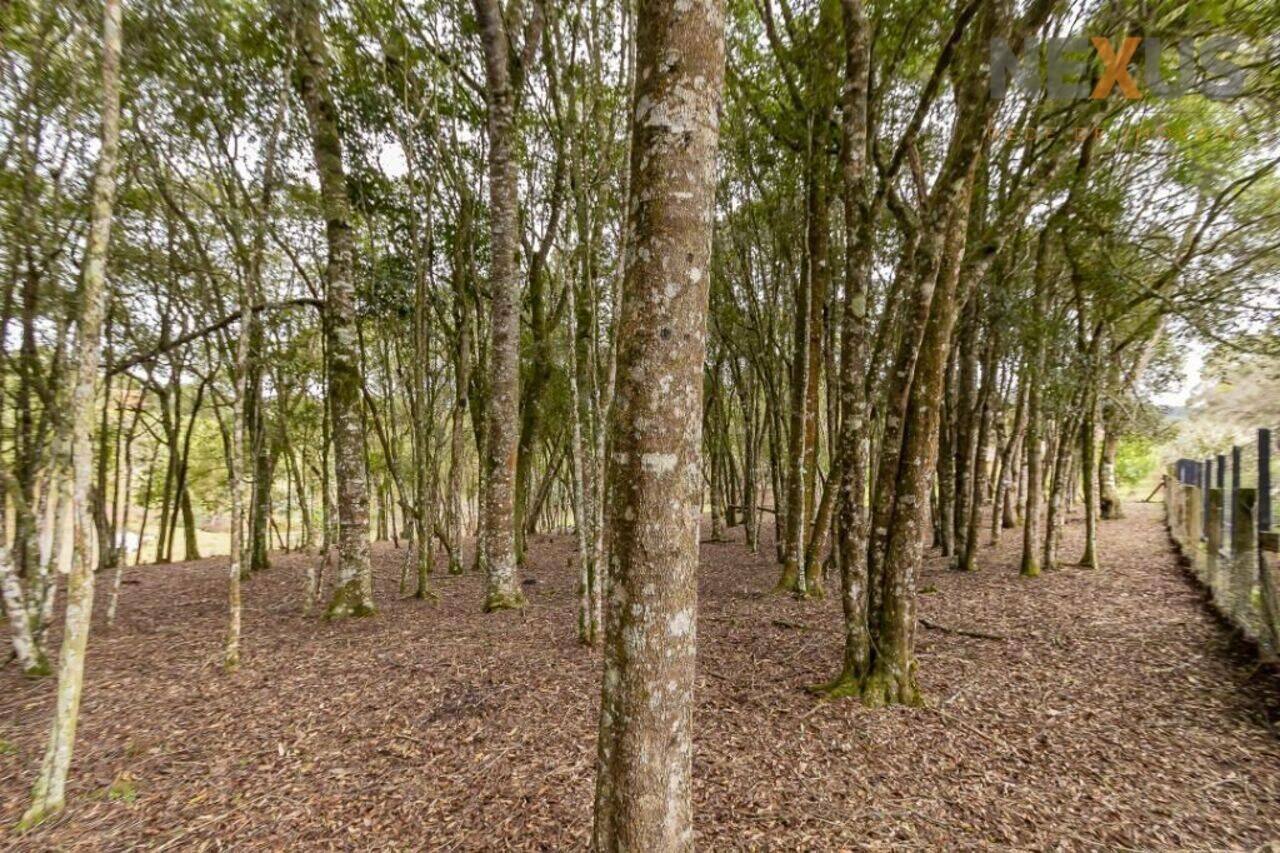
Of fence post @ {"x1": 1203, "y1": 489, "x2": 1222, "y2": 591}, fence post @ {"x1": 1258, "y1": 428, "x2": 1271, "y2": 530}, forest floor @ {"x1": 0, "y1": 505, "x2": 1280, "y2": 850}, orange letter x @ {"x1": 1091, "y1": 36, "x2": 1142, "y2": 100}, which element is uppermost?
orange letter x @ {"x1": 1091, "y1": 36, "x2": 1142, "y2": 100}

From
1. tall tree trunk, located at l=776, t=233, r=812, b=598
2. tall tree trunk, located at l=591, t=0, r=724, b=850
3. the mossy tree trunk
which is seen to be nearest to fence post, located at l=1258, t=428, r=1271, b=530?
tall tree trunk, located at l=776, t=233, r=812, b=598

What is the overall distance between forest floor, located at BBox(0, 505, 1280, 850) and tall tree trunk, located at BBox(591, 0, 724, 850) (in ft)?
3.85

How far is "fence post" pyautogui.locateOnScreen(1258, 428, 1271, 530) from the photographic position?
17.4ft

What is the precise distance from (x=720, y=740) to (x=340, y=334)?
21.6 ft

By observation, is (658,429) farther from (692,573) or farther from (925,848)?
(925,848)

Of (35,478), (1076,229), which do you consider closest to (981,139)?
(1076,229)

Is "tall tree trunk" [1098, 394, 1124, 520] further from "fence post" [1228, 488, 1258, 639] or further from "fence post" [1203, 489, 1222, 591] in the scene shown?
"fence post" [1228, 488, 1258, 639]

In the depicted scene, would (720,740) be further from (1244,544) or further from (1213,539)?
(1213,539)

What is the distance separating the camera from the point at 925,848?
114 inches

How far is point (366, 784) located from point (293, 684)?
2.13 meters

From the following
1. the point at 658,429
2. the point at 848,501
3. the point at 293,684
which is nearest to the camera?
the point at 658,429

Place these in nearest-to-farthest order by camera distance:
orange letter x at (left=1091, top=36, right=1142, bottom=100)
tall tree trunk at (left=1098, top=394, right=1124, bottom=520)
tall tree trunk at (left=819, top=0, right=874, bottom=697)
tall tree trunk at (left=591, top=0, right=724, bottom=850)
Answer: tall tree trunk at (left=591, top=0, right=724, bottom=850) < orange letter x at (left=1091, top=36, right=1142, bottom=100) < tall tree trunk at (left=819, top=0, right=874, bottom=697) < tall tree trunk at (left=1098, top=394, right=1124, bottom=520)

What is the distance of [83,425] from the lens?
3.43 meters

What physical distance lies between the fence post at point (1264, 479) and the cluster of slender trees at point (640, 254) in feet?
9.44
